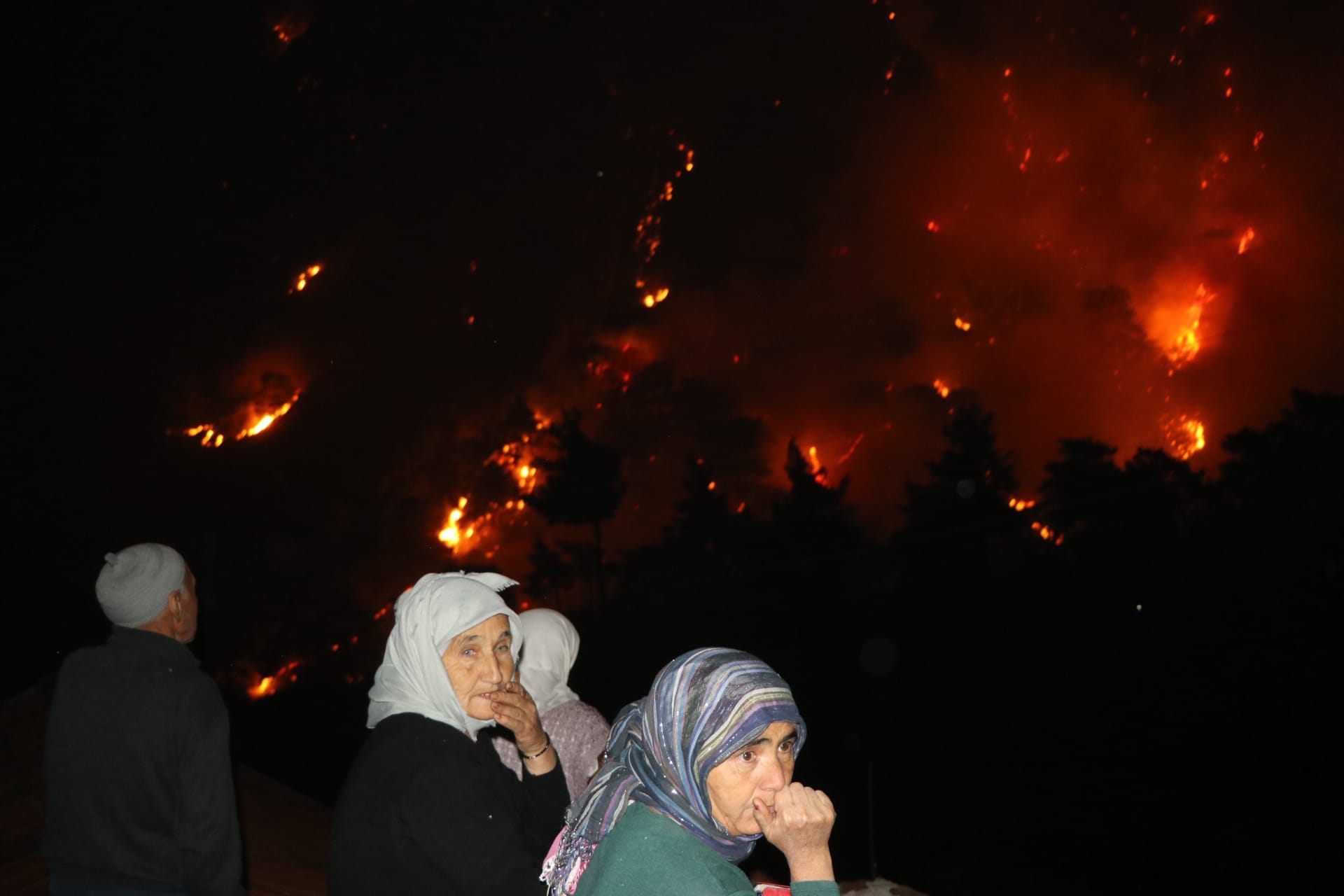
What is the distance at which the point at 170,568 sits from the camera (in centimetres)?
300

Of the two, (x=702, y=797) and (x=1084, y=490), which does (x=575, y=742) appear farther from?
(x=1084, y=490)

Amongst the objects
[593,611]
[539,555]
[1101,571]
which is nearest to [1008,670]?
[1101,571]

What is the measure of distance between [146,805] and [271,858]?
4.65 metres

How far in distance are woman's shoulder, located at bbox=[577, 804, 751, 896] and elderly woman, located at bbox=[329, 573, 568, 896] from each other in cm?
46

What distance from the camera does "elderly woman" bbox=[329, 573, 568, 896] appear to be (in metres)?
2.25

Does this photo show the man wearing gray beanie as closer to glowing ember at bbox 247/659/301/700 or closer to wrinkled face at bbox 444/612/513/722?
wrinkled face at bbox 444/612/513/722

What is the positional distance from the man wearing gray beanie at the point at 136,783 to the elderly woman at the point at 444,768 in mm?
514

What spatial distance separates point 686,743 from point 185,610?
6.16 ft

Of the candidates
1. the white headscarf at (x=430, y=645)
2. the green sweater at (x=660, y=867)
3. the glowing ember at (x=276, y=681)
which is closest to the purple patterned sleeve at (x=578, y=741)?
the white headscarf at (x=430, y=645)

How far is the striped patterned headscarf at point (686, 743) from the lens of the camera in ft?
6.21

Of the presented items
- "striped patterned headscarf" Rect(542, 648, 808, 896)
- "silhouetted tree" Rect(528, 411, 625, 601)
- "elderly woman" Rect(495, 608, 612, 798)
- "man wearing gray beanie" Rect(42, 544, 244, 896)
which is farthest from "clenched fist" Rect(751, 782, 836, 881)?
"silhouetted tree" Rect(528, 411, 625, 601)

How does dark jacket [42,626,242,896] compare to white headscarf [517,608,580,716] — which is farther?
white headscarf [517,608,580,716]

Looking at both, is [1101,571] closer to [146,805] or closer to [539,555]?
[539,555]

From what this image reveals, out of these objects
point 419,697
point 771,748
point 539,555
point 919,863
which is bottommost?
point 919,863
